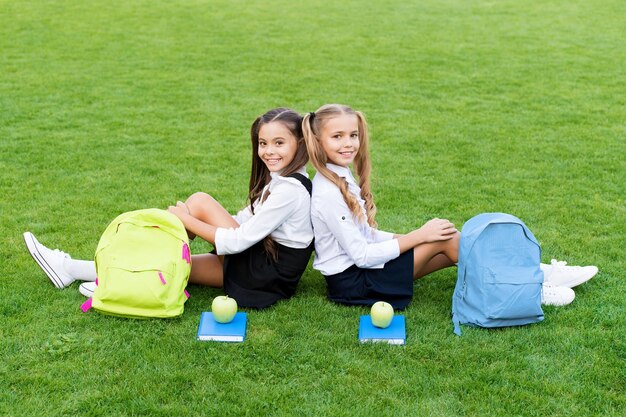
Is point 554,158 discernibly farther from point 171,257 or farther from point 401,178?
point 171,257

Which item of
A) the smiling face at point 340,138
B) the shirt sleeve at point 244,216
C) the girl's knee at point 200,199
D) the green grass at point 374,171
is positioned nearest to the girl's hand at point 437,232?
the green grass at point 374,171

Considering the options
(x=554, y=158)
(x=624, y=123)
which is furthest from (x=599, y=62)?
(x=554, y=158)

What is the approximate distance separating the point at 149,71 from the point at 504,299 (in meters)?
8.61

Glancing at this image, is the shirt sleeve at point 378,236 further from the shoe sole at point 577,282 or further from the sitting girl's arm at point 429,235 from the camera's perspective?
the shoe sole at point 577,282

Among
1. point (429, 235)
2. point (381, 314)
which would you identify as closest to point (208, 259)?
point (381, 314)

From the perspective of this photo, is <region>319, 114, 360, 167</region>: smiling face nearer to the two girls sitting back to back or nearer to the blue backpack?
the two girls sitting back to back

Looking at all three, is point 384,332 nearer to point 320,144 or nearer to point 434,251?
point 434,251

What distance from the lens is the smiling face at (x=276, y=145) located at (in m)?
4.50

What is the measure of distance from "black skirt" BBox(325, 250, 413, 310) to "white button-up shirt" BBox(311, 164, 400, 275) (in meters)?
0.05

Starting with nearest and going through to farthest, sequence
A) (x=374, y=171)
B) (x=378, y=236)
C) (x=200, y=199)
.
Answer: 1. (x=378, y=236)
2. (x=200, y=199)
3. (x=374, y=171)

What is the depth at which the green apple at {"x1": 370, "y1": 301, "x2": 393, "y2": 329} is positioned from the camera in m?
4.11

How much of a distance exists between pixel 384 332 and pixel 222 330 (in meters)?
0.85

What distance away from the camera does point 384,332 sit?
4.13 metres

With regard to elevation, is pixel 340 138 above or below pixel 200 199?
above
